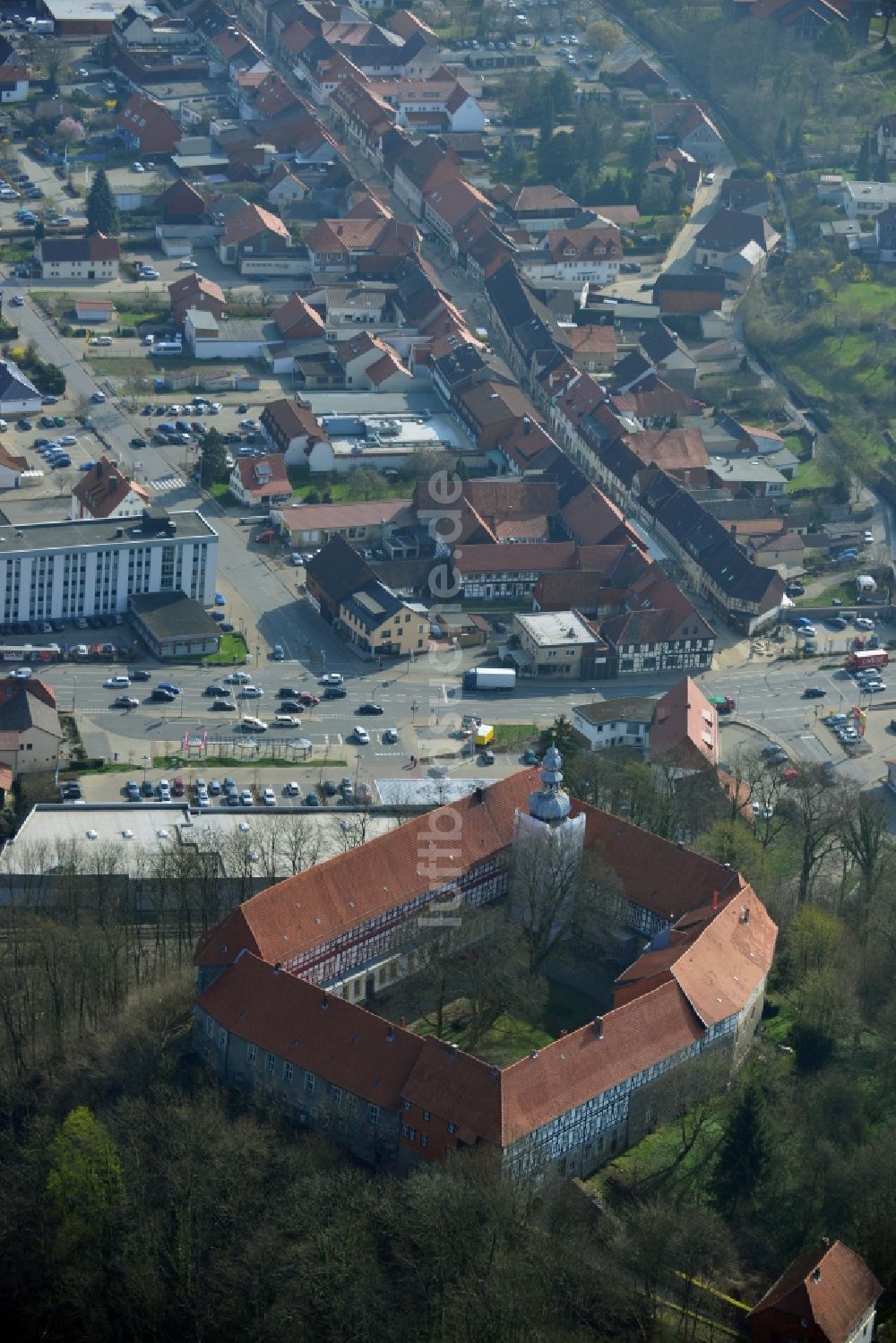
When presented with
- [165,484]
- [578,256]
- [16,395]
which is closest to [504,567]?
[165,484]

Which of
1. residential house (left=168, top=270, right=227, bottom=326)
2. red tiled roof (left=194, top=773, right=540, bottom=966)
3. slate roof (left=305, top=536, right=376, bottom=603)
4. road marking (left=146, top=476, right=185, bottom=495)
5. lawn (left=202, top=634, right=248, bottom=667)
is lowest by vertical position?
lawn (left=202, top=634, right=248, bottom=667)

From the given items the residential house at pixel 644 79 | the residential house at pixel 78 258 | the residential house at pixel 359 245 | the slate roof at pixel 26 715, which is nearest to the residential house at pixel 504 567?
the slate roof at pixel 26 715

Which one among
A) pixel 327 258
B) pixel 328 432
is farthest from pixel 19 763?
pixel 327 258

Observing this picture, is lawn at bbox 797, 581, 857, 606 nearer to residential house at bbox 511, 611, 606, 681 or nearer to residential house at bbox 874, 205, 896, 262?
residential house at bbox 511, 611, 606, 681

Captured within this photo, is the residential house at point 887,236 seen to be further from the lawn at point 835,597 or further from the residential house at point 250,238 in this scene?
the lawn at point 835,597

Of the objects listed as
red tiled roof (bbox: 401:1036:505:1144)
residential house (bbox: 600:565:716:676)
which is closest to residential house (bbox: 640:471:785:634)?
residential house (bbox: 600:565:716:676)

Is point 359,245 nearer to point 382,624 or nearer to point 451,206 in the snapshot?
point 451,206
